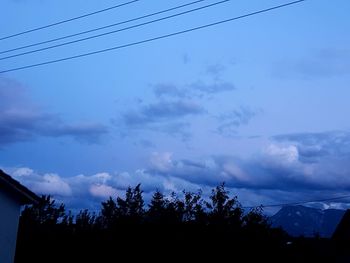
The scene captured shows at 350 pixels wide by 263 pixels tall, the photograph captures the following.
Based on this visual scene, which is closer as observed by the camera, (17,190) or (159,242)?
(17,190)

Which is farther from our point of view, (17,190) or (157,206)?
(157,206)

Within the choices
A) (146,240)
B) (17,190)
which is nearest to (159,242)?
(146,240)

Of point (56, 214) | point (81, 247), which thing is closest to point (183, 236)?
point (81, 247)

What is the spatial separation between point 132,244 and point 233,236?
5790 millimetres

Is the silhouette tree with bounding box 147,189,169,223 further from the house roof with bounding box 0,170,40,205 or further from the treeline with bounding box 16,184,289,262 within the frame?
the house roof with bounding box 0,170,40,205

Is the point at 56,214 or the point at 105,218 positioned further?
the point at 56,214

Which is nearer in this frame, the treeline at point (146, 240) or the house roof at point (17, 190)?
the house roof at point (17, 190)

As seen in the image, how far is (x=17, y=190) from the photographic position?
1775 centimetres

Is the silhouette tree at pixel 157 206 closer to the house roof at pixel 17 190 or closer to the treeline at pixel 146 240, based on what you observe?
the treeline at pixel 146 240

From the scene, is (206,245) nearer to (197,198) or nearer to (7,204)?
(197,198)

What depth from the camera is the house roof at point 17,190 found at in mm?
17391

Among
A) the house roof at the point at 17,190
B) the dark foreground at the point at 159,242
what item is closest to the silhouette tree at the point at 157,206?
the dark foreground at the point at 159,242

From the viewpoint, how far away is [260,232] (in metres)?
29.6

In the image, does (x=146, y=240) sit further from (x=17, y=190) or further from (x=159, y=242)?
(x=17, y=190)
